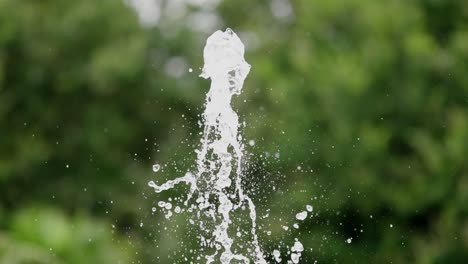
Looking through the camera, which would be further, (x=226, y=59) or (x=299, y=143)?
(x=299, y=143)

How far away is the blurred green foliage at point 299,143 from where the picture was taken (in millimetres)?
6164

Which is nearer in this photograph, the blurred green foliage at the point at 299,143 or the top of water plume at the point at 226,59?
the top of water plume at the point at 226,59

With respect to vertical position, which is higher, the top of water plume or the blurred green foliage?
the blurred green foliage

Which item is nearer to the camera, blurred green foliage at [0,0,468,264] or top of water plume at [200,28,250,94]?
top of water plume at [200,28,250,94]

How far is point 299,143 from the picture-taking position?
7.05 metres

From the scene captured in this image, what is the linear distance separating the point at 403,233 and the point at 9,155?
196 inches

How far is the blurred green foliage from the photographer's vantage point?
20.2 ft

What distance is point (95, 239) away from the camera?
4359mm

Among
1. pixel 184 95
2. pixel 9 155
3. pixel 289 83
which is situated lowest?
pixel 289 83

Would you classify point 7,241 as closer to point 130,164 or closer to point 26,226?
point 26,226

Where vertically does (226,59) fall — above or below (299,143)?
below

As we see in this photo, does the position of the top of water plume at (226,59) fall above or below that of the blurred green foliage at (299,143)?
below

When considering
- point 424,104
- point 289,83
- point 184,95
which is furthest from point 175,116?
point 424,104

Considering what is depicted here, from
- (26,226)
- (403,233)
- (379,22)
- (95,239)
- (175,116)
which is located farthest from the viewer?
(175,116)
